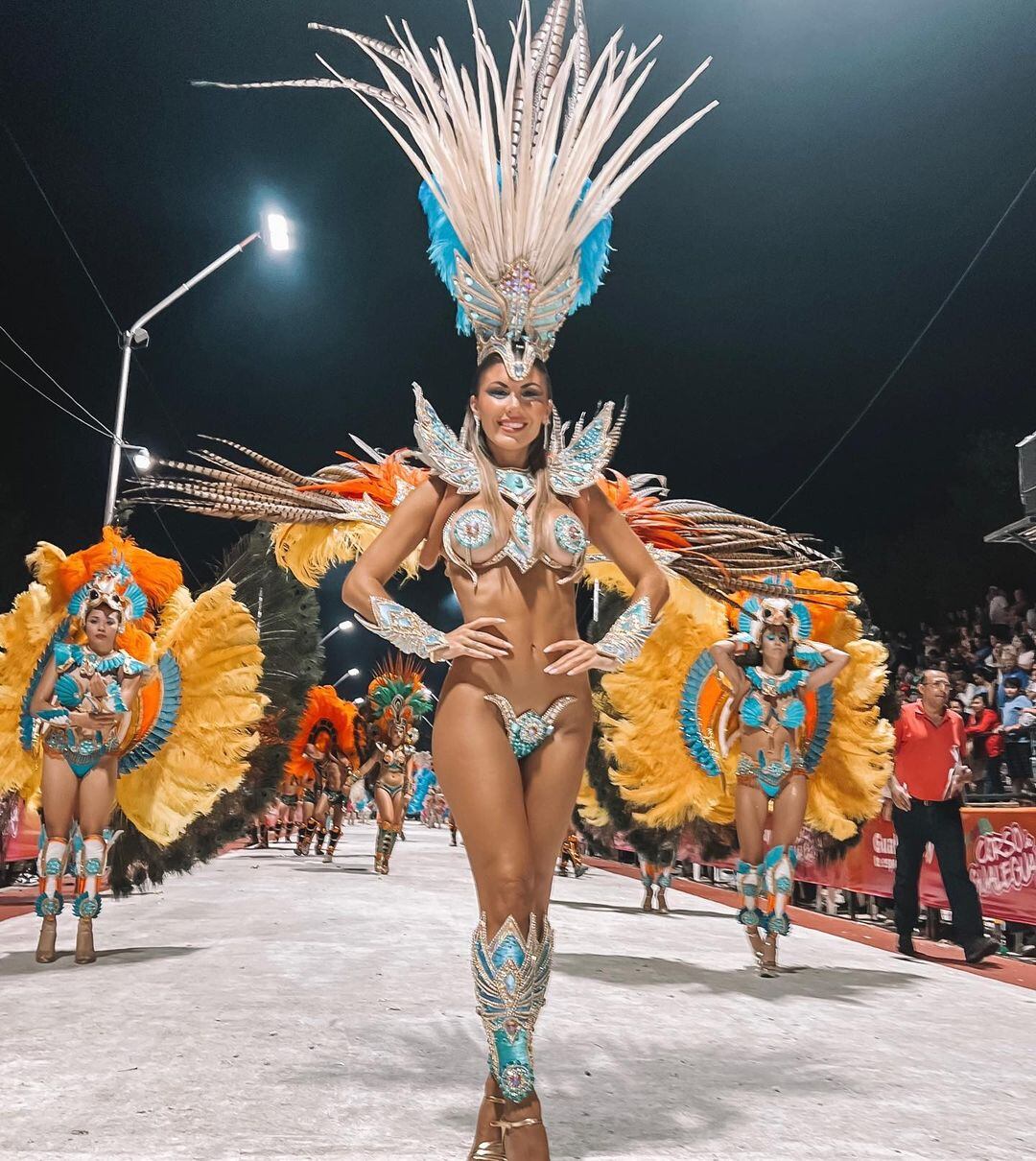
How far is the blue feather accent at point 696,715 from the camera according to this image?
23.3 ft

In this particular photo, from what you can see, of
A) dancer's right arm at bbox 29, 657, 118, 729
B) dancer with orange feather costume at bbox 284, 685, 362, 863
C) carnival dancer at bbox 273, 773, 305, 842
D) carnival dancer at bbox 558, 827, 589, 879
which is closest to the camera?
dancer's right arm at bbox 29, 657, 118, 729

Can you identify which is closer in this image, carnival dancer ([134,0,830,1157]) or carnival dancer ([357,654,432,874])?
carnival dancer ([134,0,830,1157])

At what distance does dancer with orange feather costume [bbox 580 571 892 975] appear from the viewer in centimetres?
641

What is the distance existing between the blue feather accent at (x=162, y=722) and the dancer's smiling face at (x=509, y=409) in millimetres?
3983

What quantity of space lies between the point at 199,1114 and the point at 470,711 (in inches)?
54.8

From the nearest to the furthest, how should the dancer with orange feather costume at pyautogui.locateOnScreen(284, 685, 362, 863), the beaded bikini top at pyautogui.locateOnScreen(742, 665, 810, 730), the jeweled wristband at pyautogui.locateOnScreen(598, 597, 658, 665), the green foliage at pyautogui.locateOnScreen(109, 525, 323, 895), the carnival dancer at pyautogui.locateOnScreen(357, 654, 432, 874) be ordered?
the jeweled wristband at pyautogui.locateOnScreen(598, 597, 658, 665), the beaded bikini top at pyautogui.locateOnScreen(742, 665, 810, 730), the green foliage at pyautogui.locateOnScreen(109, 525, 323, 895), the carnival dancer at pyautogui.locateOnScreen(357, 654, 432, 874), the dancer with orange feather costume at pyautogui.locateOnScreen(284, 685, 362, 863)

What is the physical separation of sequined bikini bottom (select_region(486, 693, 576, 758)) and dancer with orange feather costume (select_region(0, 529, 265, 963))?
12.3ft

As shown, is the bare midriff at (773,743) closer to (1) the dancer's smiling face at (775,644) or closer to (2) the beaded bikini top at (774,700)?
(2) the beaded bikini top at (774,700)

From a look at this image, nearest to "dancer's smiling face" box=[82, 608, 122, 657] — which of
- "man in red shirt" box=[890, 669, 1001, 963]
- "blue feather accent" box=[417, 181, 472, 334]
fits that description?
"blue feather accent" box=[417, 181, 472, 334]

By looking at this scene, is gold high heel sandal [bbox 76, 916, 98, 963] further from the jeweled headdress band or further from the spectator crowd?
the spectator crowd

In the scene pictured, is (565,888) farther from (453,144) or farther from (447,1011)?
(453,144)

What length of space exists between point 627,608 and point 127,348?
1117 centimetres

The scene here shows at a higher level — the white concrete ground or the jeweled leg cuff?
the jeweled leg cuff

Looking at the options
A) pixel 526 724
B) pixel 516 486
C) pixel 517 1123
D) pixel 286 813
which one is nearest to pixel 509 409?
pixel 516 486
